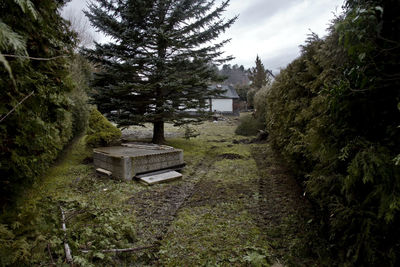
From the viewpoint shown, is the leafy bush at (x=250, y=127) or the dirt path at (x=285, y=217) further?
the leafy bush at (x=250, y=127)

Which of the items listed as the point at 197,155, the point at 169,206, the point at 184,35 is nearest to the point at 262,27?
the point at 184,35

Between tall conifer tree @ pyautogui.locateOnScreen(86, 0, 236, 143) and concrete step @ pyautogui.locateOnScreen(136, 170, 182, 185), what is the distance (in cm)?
275

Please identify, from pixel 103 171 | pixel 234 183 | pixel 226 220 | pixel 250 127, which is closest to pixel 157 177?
pixel 103 171

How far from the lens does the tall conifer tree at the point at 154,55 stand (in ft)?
23.7

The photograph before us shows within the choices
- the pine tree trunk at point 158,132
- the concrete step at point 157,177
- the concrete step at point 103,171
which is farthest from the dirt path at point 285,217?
the pine tree trunk at point 158,132

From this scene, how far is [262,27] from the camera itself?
13.1 metres

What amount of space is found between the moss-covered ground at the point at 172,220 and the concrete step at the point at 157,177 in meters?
0.17

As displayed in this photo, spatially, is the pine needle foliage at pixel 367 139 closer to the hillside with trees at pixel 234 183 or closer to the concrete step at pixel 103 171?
the hillside with trees at pixel 234 183

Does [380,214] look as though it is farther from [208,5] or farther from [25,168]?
[208,5]

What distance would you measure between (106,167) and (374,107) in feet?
16.8

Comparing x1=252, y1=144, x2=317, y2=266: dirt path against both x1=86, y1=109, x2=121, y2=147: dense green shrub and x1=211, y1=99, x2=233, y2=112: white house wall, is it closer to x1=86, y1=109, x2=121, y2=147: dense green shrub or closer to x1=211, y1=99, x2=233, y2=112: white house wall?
x1=86, y1=109, x2=121, y2=147: dense green shrub

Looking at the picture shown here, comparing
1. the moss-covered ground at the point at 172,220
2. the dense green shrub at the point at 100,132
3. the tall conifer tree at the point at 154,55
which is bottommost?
the moss-covered ground at the point at 172,220

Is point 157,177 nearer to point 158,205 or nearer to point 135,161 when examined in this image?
point 135,161

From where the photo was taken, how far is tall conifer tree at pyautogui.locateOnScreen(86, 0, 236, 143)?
721 cm
